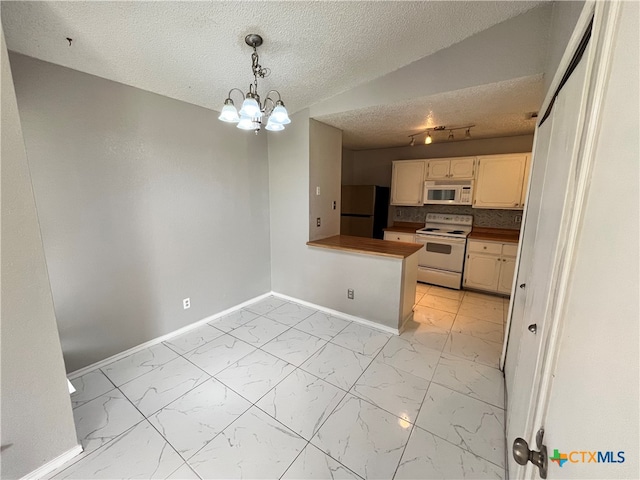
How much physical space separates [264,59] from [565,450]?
8.67 feet

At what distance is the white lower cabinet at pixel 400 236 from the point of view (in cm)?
425

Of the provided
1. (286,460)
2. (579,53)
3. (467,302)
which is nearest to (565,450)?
(579,53)

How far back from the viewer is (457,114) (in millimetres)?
2744

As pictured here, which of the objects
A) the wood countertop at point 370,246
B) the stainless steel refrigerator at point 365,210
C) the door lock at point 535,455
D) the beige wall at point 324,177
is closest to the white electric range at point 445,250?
the stainless steel refrigerator at point 365,210

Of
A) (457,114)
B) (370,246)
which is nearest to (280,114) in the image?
(370,246)

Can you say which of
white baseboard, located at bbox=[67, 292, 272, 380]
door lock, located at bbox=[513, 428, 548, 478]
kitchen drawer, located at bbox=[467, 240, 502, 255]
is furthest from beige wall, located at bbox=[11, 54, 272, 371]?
kitchen drawer, located at bbox=[467, 240, 502, 255]

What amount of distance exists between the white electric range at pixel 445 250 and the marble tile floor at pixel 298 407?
3.85 ft

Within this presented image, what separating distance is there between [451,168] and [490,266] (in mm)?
1579

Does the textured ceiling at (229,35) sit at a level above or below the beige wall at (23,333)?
above

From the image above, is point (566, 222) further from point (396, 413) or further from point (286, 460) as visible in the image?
point (286, 460)

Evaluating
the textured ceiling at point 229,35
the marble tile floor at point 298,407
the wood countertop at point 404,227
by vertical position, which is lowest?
the marble tile floor at point 298,407

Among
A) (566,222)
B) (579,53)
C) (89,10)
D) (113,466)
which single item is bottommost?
(113,466)

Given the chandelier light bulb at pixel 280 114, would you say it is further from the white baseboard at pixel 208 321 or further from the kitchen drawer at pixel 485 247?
the kitchen drawer at pixel 485 247

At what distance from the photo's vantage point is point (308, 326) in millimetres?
2951
